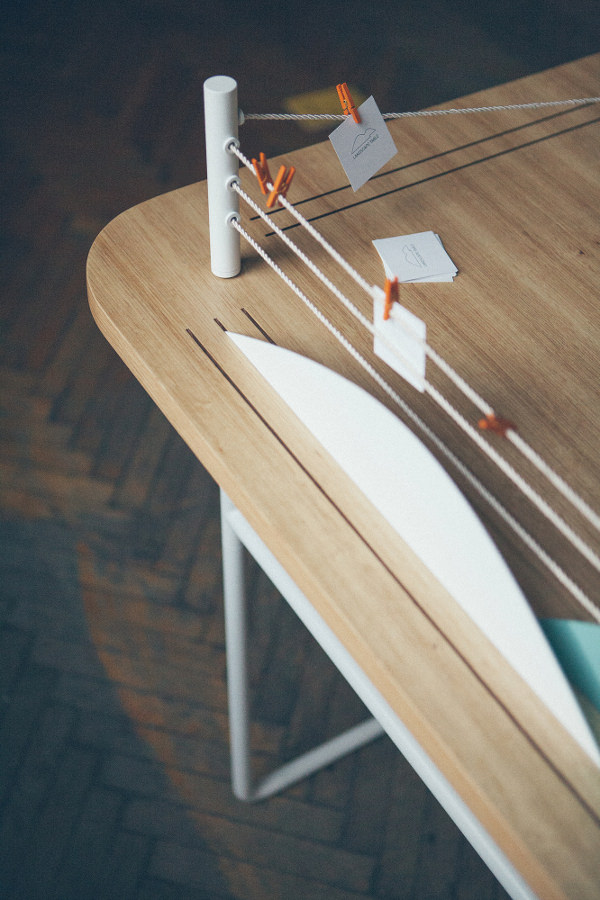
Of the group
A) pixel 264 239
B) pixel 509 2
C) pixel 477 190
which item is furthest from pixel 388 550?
pixel 509 2

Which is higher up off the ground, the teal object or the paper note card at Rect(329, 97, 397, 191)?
the paper note card at Rect(329, 97, 397, 191)

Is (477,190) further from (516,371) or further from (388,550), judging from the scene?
(388,550)

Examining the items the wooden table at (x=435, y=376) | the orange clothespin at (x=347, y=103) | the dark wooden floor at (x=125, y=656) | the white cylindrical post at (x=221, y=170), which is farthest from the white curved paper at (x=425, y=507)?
the dark wooden floor at (x=125, y=656)

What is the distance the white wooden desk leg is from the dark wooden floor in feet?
0.16

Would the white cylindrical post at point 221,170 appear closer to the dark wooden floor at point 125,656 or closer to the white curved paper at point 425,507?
the white curved paper at point 425,507

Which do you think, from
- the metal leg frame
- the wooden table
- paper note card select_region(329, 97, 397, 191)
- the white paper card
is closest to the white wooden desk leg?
the metal leg frame

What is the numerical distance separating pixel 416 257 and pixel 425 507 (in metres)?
0.42

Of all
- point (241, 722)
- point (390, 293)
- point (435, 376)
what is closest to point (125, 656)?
point (241, 722)

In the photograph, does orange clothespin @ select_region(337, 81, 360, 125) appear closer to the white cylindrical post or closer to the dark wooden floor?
the white cylindrical post

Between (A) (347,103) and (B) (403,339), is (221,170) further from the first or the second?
(B) (403,339)

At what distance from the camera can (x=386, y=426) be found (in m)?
0.81

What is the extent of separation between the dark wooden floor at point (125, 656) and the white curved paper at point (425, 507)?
0.96 m

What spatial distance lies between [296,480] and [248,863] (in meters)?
A: 0.98

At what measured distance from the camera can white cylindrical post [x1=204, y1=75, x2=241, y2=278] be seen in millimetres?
848
